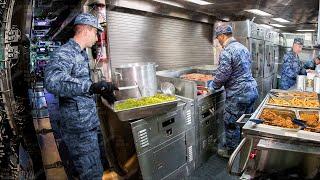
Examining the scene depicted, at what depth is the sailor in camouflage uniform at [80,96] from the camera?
2842 mm

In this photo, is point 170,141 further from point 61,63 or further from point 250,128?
point 61,63

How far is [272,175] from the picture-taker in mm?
2324

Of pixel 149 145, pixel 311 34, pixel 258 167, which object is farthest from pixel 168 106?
pixel 311 34

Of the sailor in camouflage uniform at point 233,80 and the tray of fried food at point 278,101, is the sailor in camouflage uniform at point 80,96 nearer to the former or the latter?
the tray of fried food at point 278,101

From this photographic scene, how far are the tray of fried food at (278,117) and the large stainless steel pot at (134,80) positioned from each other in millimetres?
1557

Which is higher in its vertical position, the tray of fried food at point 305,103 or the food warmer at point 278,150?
the tray of fried food at point 305,103

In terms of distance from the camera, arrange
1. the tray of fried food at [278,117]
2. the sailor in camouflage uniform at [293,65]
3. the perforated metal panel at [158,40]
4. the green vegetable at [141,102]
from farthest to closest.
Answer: the sailor in camouflage uniform at [293,65], the perforated metal panel at [158,40], the green vegetable at [141,102], the tray of fried food at [278,117]

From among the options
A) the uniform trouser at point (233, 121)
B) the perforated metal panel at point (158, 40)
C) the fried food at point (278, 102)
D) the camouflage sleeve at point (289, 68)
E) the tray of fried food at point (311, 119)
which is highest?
the perforated metal panel at point (158, 40)

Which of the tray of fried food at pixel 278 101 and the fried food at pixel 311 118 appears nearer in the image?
the fried food at pixel 311 118

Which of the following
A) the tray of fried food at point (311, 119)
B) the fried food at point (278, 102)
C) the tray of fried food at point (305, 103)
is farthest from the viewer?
the fried food at point (278, 102)

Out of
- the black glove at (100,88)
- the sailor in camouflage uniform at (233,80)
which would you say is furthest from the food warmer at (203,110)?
the black glove at (100,88)

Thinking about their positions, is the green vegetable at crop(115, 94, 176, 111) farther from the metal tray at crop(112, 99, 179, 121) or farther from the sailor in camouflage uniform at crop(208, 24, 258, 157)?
the sailor in camouflage uniform at crop(208, 24, 258, 157)

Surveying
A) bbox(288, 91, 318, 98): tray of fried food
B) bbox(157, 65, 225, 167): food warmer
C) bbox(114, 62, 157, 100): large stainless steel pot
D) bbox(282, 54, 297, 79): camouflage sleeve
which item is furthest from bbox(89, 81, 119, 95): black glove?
bbox(282, 54, 297, 79): camouflage sleeve

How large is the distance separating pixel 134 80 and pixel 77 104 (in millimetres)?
832
